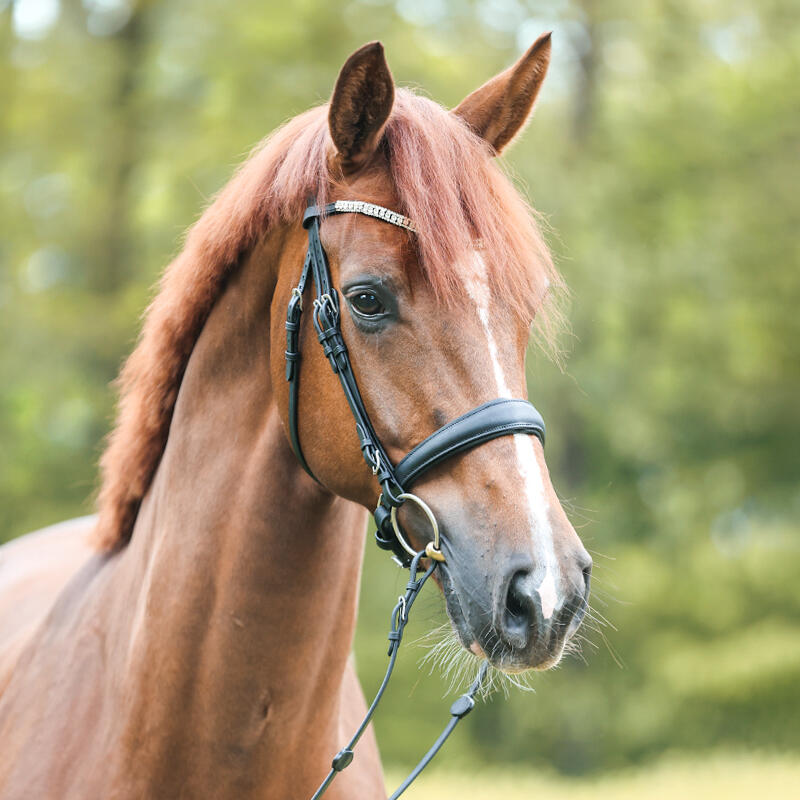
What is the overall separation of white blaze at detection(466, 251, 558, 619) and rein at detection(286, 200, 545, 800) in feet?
0.17

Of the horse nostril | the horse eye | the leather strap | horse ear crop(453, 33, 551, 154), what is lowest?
the horse nostril

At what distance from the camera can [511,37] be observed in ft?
35.7

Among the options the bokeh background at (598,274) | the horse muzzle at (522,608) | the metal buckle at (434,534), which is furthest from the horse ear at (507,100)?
the bokeh background at (598,274)

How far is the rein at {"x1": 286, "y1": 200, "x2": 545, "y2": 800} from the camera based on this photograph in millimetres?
1998

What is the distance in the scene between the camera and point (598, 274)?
10.5 meters

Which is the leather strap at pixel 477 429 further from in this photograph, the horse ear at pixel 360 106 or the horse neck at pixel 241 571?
the horse ear at pixel 360 106

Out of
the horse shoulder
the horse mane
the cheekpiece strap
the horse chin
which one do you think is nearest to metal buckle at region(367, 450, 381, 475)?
the horse chin

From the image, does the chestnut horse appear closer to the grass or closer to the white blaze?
the white blaze

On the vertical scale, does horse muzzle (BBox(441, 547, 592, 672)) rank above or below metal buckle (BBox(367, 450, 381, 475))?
below

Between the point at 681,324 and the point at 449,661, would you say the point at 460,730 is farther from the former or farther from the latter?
the point at 449,661

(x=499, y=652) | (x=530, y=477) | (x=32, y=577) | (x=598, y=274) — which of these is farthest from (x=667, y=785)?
(x=530, y=477)

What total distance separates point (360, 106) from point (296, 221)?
34cm

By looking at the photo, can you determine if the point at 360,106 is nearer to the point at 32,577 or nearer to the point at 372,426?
the point at 372,426

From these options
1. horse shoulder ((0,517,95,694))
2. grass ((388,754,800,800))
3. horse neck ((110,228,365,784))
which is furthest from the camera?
grass ((388,754,800,800))
